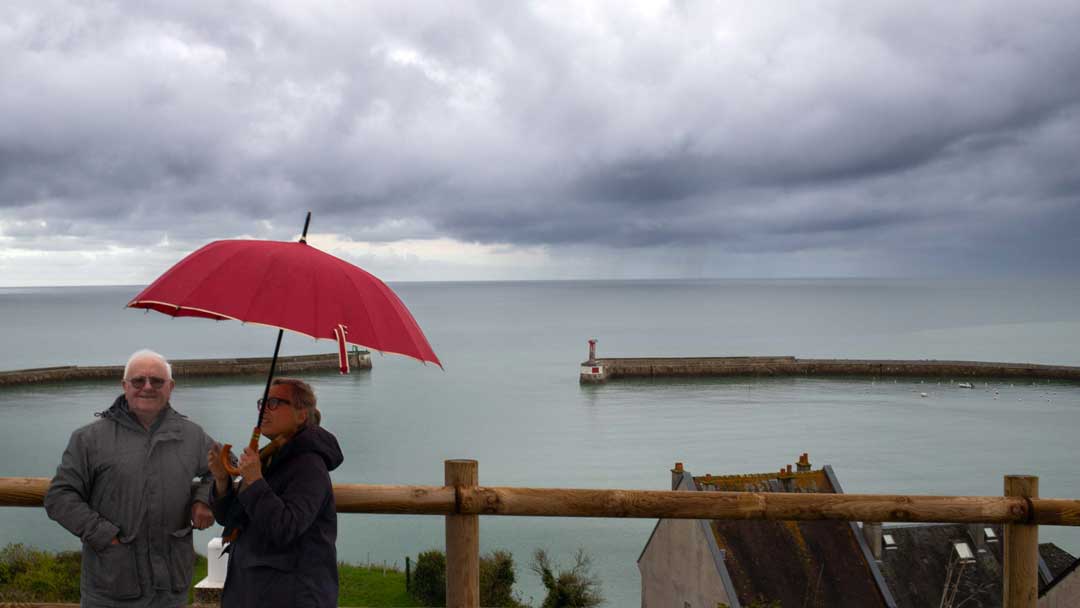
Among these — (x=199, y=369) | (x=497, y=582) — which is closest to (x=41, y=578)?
(x=497, y=582)

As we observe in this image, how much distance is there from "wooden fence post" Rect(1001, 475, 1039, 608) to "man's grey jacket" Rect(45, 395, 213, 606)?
355 cm

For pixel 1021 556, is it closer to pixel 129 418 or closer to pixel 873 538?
pixel 129 418

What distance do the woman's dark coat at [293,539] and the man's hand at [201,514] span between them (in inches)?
7.4

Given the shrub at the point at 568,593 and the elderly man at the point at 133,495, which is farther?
the shrub at the point at 568,593

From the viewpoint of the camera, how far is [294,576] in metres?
3.16

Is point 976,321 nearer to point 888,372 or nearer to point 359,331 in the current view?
point 888,372

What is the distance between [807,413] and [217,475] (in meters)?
74.0

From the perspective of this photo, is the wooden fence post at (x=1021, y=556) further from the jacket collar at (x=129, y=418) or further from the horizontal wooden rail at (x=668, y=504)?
the jacket collar at (x=129, y=418)

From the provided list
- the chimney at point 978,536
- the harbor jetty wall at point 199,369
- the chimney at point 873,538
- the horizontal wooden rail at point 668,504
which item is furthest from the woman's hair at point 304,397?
the harbor jetty wall at point 199,369

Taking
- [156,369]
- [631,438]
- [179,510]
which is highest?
[156,369]

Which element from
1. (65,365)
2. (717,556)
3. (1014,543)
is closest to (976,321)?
(65,365)

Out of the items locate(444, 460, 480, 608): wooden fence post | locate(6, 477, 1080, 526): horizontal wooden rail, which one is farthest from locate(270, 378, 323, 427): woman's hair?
locate(444, 460, 480, 608): wooden fence post

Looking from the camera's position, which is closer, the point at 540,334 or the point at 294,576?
the point at 294,576

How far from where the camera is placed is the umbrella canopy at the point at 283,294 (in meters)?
2.92
